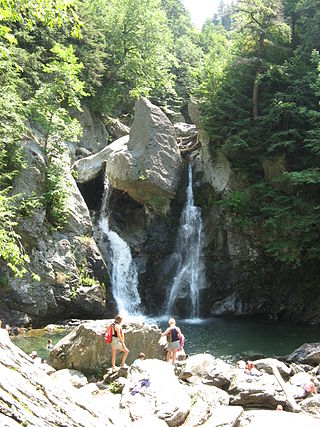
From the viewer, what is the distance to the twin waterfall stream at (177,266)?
75.0 feet

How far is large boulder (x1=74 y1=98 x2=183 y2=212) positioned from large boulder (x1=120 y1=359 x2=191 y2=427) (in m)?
16.5

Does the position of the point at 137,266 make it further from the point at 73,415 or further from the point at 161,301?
the point at 73,415

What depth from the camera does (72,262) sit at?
20.2 metres

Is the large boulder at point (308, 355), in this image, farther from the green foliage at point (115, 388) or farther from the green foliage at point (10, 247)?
the green foliage at point (10, 247)

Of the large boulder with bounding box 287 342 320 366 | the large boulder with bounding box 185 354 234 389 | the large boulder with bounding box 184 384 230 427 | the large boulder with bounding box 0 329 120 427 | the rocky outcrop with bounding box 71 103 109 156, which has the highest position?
the rocky outcrop with bounding box 71 103 109 156

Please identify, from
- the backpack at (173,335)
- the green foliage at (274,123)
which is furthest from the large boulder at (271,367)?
the green foliage at (274,123)

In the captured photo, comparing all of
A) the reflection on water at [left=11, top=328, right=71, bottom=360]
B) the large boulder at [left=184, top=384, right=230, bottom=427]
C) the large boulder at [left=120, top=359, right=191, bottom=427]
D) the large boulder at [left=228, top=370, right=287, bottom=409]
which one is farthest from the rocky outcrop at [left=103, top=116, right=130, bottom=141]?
the large boulder at [left=184, top=384, right=230, bottom=427]

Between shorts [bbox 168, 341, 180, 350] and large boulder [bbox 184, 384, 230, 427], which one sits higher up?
shorts [bbox 168, 341, 180, 350]

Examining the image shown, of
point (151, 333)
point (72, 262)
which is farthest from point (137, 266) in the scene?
point (151, 333)

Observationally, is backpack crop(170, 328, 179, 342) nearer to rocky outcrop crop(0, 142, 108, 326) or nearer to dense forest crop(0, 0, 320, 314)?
dense forest crop(0, 0, 320, 314)

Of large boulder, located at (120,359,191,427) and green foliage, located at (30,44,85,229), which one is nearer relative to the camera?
large boulder, located at (120,359,191,427)

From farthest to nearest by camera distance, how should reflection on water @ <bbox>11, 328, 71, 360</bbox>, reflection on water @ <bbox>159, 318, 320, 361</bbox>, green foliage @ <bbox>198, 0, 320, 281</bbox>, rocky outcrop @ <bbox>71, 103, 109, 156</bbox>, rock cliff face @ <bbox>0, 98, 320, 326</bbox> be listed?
rocky outcrop @ <bbox>71, 103, 109, 156</bbox>
green foliage @ <bbox>198, 0, 320, 281</bbox>
rock cliff face @ <bbox>0, 98, 320, 326</bbox>
reflection on water @ <bbox>159, 318, 320, 361</bbox>
reflection on water @ <bbox>11, 328, 71, 360</bbox>

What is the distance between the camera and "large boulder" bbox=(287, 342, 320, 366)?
13311mm

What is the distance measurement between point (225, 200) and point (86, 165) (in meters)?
9.69
